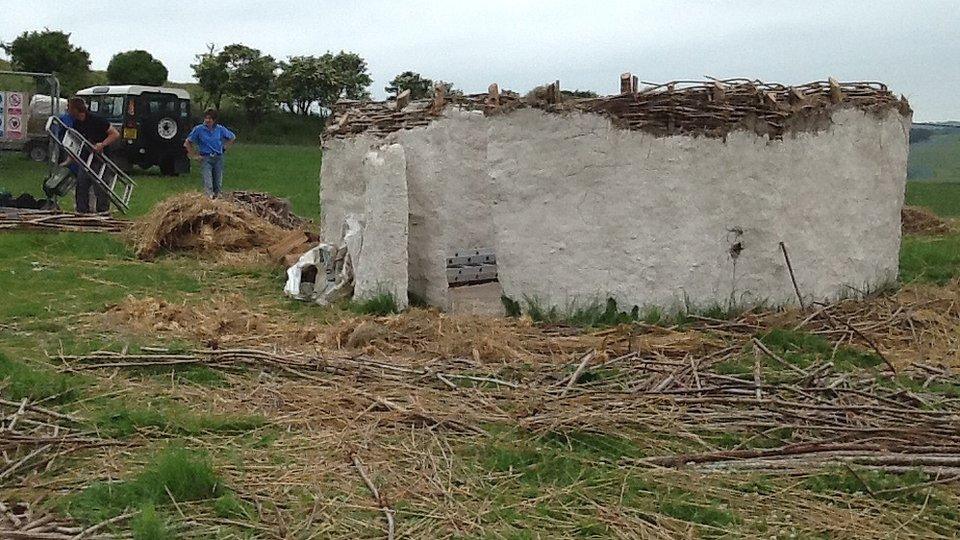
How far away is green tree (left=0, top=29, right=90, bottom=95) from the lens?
3531 centimetres

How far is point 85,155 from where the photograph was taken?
13.1 metres

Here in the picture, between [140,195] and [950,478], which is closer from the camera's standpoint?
[950,478]

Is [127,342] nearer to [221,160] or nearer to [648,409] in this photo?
[648,409]

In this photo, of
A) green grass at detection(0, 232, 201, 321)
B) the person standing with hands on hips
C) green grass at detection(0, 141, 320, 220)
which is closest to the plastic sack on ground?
green grass at detection(0, 232, 201, 321)

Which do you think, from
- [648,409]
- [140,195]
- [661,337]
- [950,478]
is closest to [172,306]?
[661,337]

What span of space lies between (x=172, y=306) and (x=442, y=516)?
4.82 m

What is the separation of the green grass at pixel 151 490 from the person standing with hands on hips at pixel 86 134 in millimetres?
9748

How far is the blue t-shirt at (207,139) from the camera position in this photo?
1409 cm

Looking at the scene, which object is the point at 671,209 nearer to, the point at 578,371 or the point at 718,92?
the point at 718,92

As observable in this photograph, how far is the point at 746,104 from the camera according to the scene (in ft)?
25.1

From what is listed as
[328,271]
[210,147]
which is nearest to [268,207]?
[210,147]

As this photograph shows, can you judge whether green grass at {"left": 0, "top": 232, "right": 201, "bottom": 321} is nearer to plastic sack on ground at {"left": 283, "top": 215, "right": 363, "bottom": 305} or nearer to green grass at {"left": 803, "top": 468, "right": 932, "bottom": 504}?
plastic sack on ground at {"left": 283, "top": 215, "right": 363, "bottom": 305}

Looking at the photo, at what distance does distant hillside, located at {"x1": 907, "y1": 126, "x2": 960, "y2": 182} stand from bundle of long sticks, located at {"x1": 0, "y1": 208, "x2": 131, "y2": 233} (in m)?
9.53

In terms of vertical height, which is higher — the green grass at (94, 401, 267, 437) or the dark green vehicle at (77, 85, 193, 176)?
the dark green vehicle at (77, 85, 193, 176)
